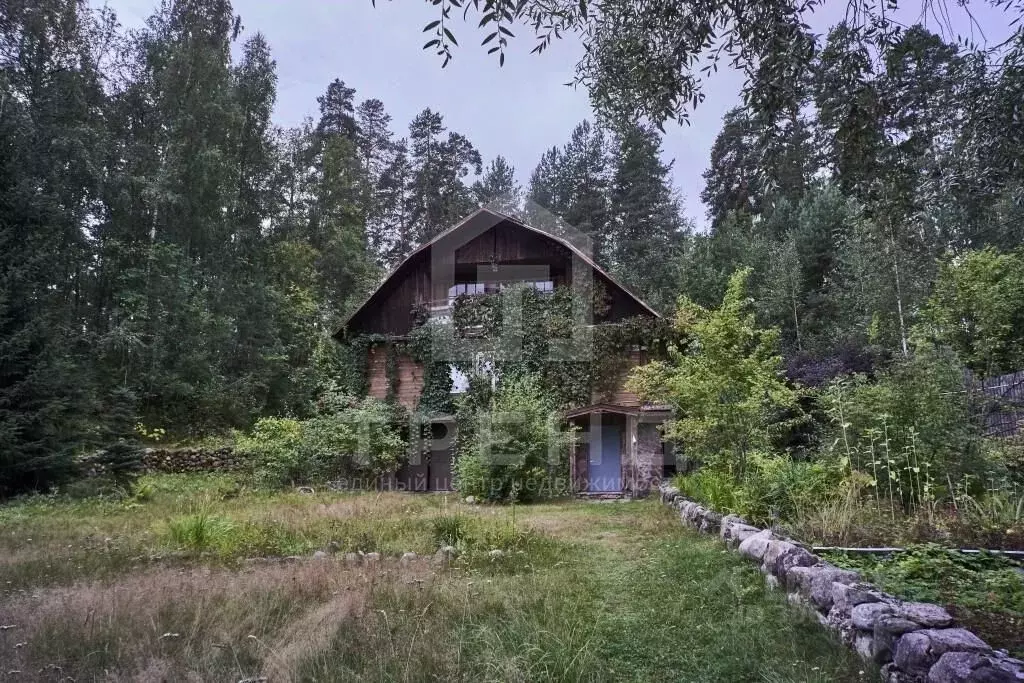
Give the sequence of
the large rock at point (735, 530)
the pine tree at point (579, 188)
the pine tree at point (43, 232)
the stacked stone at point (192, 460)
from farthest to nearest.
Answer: the pine tree at point (579, 188), the stacked stone at point (192, 460), the pine tree at point (43, 232), the large rock at point (735, 530)

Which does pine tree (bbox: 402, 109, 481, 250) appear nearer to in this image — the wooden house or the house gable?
the house gable

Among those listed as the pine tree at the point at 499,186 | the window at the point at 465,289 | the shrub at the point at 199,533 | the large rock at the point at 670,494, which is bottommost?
the large rock at the point at 670,494

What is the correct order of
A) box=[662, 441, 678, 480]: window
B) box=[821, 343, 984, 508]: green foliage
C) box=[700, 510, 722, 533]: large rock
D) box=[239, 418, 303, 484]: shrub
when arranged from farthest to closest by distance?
box=[662, 441, 678, 480]: window → box=[239, 418, 303, 484]: shrub → box=[700, 510, 722, 533]: large rock → box=[821, 343, 984, 508]: green foliage

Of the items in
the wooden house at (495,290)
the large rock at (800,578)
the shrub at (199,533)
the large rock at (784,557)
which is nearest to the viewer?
the large rock at (800,578)

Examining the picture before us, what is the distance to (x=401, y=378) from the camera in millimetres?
18641

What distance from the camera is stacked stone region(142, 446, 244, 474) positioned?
55.6 feet

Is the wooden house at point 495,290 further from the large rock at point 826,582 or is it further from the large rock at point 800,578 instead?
the large rock at point 826,582

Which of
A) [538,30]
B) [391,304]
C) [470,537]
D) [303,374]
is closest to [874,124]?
[538,30]

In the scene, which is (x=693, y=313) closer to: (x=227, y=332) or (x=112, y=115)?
(x=227, y=332)

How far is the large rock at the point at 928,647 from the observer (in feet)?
8.95

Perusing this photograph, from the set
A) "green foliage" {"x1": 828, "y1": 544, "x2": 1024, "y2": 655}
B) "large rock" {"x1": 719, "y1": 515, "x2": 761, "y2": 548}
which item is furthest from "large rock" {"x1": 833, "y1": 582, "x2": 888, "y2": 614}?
"large rock" {"x1": 719, "y1": 515, "x2": 761, "y2": 548}

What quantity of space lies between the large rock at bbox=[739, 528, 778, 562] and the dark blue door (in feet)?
35.8

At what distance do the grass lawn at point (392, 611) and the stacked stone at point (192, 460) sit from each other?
1015cm

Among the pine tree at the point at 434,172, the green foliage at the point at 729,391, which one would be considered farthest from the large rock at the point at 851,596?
the pine tree at the point at 434,172
